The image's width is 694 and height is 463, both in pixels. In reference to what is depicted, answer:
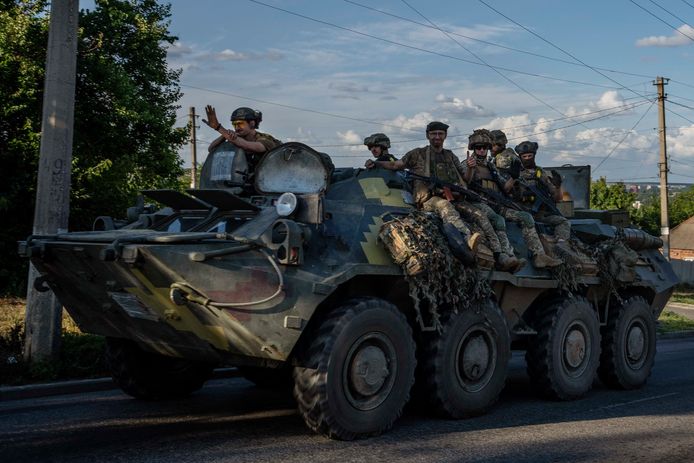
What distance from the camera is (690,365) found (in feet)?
47.9

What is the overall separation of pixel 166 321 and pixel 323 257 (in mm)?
1392

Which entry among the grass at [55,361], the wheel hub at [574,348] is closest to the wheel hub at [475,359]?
the wheel hub at [574,348]

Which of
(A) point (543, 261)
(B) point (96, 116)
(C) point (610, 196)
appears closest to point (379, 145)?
(A) point (543, 261)

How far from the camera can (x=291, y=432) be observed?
8047 mm

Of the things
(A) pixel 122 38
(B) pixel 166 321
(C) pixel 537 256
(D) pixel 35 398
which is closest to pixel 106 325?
(B) pixel 166 321

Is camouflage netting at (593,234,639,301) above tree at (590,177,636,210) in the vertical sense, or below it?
below

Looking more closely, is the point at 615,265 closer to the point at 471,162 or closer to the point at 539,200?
the point at 539,200

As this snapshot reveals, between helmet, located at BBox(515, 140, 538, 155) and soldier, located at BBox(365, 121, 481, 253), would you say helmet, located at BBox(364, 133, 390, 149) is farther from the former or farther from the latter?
helmet, located at BBox(515, 140, 538, 155)

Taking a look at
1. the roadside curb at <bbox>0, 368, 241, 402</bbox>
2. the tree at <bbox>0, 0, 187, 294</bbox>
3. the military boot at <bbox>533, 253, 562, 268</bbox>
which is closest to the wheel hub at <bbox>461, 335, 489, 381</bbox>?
the military boot at <bbox>533, 253, 562, 268</bbox>

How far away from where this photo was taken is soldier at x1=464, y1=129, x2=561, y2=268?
1002 cm

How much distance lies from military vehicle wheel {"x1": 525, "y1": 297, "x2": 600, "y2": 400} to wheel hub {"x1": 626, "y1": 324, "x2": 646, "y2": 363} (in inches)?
38.2

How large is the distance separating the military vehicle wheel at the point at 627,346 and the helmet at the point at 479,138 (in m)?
2.71

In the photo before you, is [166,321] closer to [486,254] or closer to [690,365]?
[486,254]

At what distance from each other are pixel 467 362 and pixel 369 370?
4.70 feet
